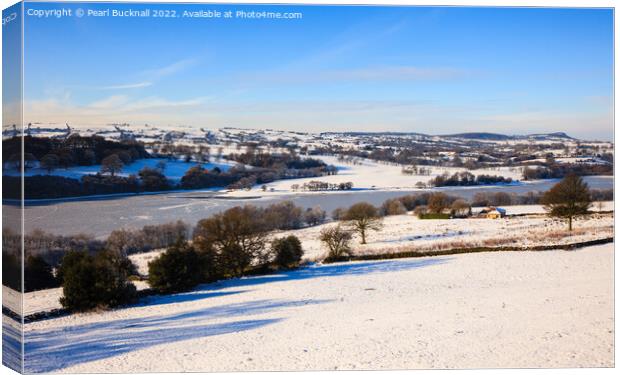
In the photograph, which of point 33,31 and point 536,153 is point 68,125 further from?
point 536,153

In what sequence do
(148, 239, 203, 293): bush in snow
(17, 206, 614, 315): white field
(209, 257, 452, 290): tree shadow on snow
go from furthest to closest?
(209, 257, 452, 290): tree shadow on snow < (148, 239, 203, 293): bush in snow < (17, 206, 614, 315): white field

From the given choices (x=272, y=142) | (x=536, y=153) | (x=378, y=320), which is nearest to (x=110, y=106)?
(x=272, y=142)

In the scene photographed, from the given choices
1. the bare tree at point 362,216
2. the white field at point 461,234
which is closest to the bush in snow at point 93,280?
the white field at point 461,234

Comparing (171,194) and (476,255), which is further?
(476,255)

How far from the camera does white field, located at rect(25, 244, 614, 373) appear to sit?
5.97m

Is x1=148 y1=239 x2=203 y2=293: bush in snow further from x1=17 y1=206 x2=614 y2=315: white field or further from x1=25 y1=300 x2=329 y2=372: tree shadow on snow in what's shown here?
x1=25 y1=300 x2=329 y2=372: tree shadow on snow

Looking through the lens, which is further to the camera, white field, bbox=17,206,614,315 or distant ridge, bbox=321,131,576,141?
white field, bbox=17,206,614,315

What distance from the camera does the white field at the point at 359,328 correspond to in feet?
19.6

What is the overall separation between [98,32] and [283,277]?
15.7 ft

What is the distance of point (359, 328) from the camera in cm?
648

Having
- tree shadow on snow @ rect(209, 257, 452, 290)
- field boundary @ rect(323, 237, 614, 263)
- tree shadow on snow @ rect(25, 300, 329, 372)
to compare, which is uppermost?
field boundary @ rect(323, 237, 614, 263)

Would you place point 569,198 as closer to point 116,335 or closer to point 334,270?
point 334,270

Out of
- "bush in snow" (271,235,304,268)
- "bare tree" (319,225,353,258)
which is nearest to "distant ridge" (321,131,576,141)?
"bare tree" (319,225,353,258)

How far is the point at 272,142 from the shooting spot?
7449mm
